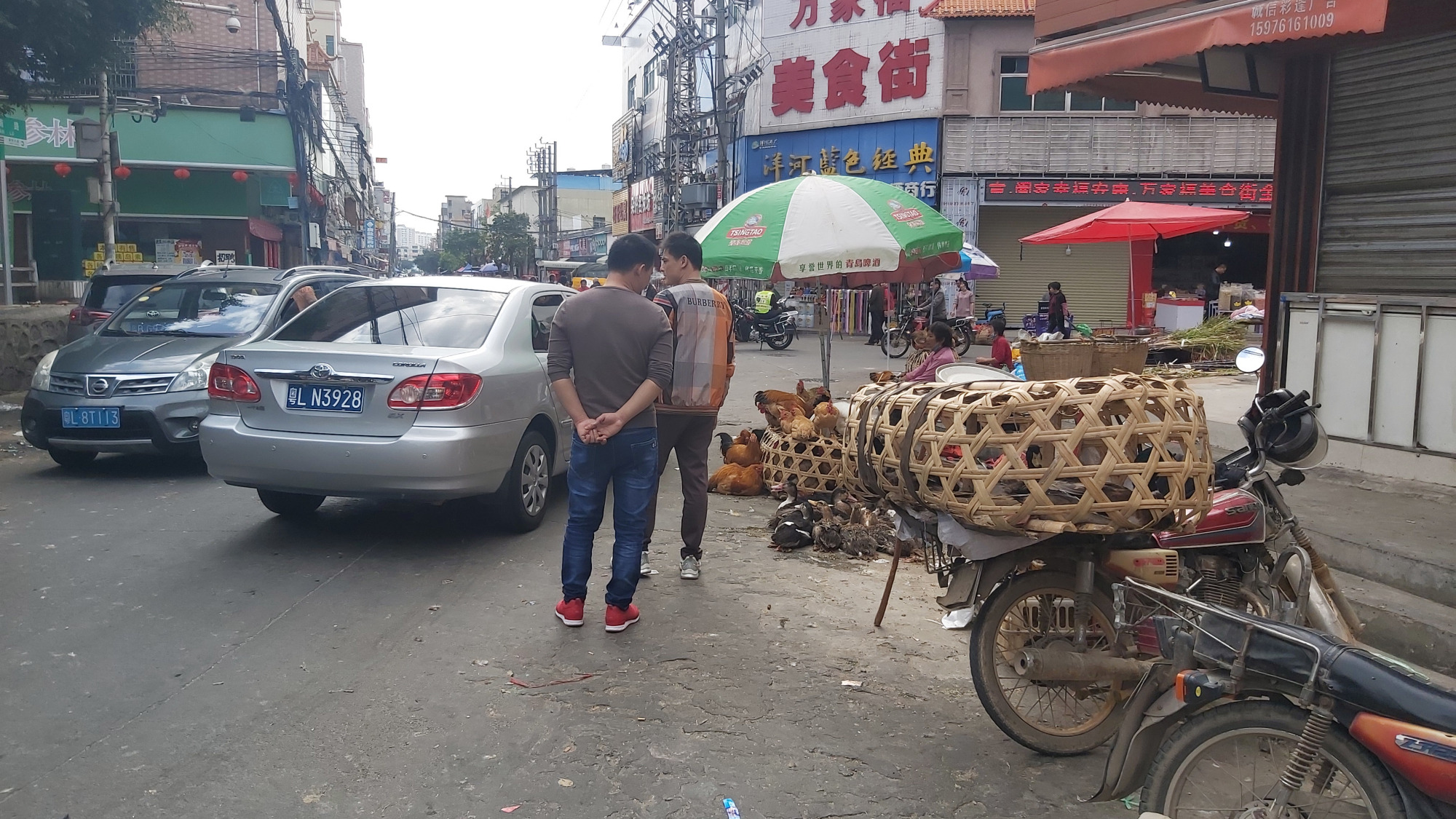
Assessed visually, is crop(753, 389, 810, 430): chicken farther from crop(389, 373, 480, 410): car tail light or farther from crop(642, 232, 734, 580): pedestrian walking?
crop(389, 373, 480, 410): car tail light

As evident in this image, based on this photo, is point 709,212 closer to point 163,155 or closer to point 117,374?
point 163,155

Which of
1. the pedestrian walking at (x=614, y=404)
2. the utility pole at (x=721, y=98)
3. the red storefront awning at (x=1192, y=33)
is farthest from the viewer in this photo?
the utility pole at (x=721, y=98)

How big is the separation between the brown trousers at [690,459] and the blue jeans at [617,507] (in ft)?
1.65

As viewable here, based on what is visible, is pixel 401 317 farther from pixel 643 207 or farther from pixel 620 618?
pixel 643 207

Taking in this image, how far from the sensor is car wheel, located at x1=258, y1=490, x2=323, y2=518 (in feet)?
20.0

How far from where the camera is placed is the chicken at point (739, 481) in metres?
7.33

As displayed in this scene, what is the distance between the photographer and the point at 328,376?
529 cm

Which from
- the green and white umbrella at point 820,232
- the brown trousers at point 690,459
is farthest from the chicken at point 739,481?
the brown trousers at point 690,459

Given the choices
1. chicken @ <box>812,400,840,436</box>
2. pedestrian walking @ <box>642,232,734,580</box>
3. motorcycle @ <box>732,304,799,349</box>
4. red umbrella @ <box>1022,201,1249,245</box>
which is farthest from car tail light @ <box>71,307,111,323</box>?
motorcycle @ <box>732,304,799,349</box>

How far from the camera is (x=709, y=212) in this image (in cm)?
3334

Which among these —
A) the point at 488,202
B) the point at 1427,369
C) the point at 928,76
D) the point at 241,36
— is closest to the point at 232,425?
the point at 1427,369

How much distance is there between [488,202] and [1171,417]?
382 ft

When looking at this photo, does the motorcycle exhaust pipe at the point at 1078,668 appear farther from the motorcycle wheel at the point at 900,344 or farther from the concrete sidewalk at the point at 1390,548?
the motorcycle wheel at the point at 900,344

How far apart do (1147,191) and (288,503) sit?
22227 mm
